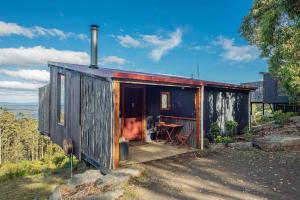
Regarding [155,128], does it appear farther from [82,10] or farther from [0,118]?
[0,118]

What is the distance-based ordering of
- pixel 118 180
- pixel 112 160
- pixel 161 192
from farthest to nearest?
pixel 112 160 < pixel 118 180 < pixel 161 192

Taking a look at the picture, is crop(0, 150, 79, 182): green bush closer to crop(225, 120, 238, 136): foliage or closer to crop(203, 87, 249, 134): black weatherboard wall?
crop(203, 87, 249, 134): black weatherboard wall

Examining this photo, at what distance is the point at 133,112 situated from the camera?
9.93 m

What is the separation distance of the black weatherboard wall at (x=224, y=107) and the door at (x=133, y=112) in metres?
2.71

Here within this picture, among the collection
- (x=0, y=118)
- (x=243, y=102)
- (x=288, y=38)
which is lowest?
(x=0, y=118)

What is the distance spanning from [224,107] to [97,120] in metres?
6.60

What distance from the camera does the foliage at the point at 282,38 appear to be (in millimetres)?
8258

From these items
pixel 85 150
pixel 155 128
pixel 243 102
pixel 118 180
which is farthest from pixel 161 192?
pixel 243 102

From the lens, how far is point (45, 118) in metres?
11.7

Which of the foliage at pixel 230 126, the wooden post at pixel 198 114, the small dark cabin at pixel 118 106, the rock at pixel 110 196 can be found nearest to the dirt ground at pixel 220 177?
the rock at pixel 110 196

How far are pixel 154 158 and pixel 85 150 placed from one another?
219cm

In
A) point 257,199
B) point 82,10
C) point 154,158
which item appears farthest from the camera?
point 82,10

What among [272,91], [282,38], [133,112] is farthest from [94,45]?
[272,91]

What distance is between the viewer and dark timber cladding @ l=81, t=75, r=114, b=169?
6.11 meters
